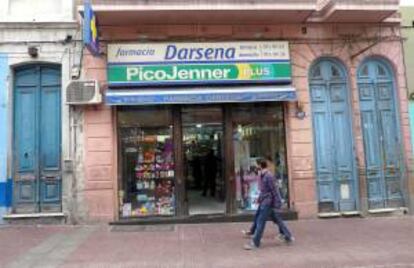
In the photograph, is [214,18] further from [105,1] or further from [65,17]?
[65,17]

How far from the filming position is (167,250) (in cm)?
959

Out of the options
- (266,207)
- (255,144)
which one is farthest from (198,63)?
(266,207)

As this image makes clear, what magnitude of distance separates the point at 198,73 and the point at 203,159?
7.01ft

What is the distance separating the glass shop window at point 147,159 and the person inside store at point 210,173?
84cm

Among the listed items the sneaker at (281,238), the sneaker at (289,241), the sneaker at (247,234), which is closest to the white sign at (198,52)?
the sneaker at (247,234)

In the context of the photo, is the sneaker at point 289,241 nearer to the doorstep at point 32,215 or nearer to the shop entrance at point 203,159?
the shop entrance at point 203,159

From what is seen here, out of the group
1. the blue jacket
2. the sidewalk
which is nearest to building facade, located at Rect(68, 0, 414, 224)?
the sidewalk

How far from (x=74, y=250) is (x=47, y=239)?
1423 millimetres

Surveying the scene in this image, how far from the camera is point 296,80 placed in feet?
43.3

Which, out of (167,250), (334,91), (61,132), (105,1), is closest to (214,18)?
(105,1)

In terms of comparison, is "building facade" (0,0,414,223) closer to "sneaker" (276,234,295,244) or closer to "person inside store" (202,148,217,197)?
"person inside store" (202,148,217,197)

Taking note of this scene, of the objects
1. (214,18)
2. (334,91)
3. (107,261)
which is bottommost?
(107,261)

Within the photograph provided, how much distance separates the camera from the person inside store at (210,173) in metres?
13.1

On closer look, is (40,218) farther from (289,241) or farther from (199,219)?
(289,241)
